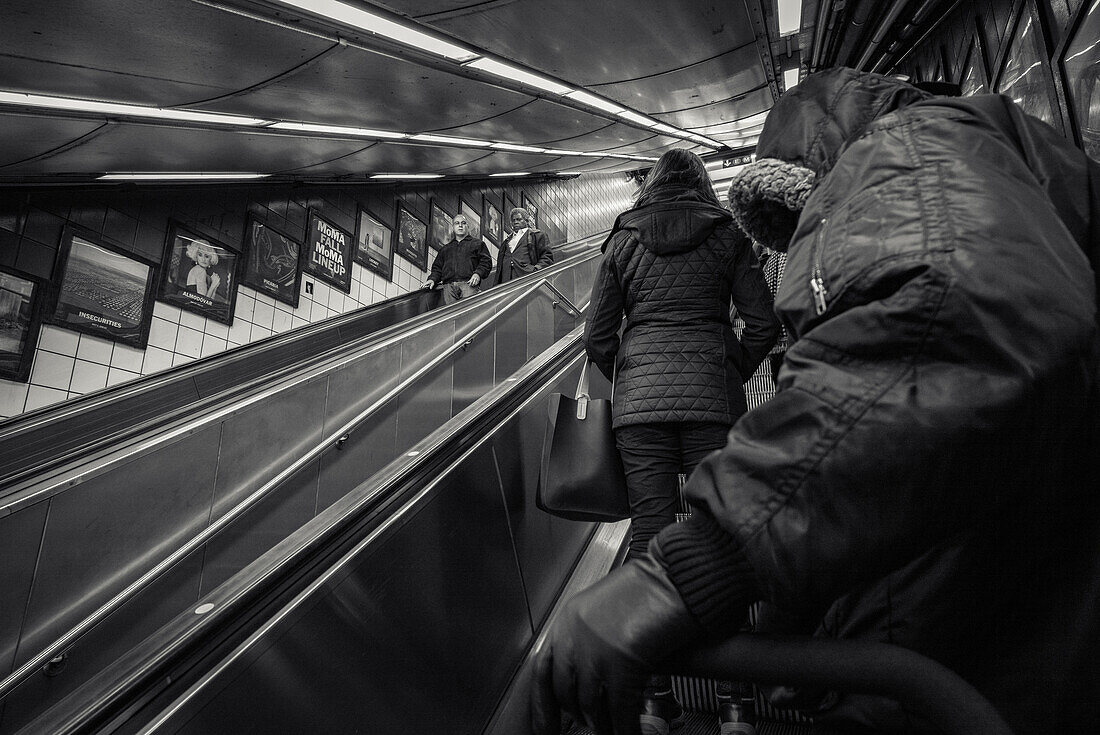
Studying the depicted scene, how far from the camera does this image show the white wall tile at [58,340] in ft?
→ 16.5

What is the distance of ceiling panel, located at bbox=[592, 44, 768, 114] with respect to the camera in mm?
5828

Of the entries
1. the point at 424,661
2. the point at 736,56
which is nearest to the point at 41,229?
the point at 424,661

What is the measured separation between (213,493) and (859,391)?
260 centimetres

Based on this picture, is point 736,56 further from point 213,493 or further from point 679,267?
point 213,493

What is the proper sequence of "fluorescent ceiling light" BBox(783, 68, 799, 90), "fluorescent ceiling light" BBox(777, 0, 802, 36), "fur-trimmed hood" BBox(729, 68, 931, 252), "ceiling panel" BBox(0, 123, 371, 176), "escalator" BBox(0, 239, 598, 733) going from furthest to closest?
1. "fluorescent ceiling light" BBox(783, 68, 799, 90)
2. "fluorescent ceiling light" BBox(777, 0, 802, 36)
3. "ceiling panel" BBox(0, 123, 371, 176)
4. "escalator" BBox(0, 239, 598, 733)
5. "fur-trimmed hood" BBox(729, 68, 931, 252)

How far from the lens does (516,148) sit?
8102 millimetres

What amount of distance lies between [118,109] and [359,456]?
317 cm

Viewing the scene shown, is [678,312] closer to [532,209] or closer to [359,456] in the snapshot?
[359,456]

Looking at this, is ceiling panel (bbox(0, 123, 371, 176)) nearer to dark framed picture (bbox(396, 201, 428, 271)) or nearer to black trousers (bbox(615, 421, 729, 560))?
dark framed picture (bbox(396, 201, 428, 271))

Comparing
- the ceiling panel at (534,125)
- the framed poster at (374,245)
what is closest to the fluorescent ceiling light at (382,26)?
the ceiling panel at (534,125)

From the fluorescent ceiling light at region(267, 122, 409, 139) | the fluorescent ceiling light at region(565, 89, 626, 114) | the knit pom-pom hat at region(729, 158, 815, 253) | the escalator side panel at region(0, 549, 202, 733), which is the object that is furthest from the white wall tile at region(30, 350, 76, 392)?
the knit pom-pom hat at region(729, 158, 815, 253)

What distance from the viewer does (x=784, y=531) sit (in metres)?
0.48

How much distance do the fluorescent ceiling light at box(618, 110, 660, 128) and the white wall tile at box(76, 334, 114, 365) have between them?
19.4ft

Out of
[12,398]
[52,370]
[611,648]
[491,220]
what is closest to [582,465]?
[611,648]
